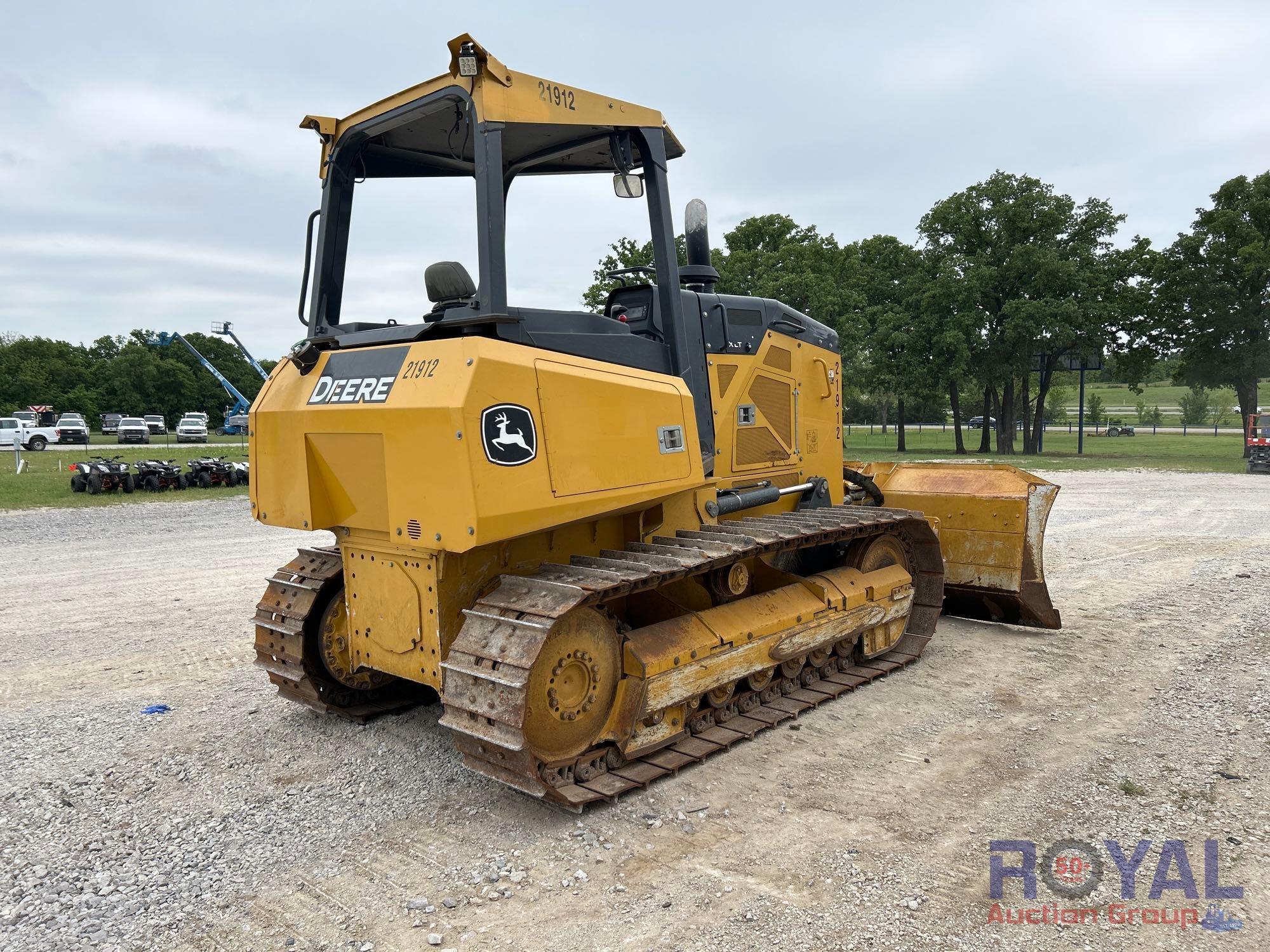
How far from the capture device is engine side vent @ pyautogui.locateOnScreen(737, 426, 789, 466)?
6.30 m

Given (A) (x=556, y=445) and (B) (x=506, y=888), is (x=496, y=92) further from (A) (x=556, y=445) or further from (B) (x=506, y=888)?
(B) (x=506, y=888)

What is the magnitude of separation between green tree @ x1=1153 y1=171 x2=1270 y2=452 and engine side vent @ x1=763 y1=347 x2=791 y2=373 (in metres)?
31.3

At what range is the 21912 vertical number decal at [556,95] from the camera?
456 cm

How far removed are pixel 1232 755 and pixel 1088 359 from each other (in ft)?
110

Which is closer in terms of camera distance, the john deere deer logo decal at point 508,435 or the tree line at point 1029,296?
the john deere deer logo decal at point 508,435

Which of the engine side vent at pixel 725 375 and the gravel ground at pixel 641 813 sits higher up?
the engine side vent at pixel 725 375

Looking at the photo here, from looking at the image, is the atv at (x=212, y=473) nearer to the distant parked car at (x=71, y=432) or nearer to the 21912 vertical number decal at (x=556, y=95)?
the 21912 vertical number decal at (x=556, y=95)

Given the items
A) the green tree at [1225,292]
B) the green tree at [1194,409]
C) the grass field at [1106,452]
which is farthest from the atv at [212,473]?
the green tree at [1194,409]

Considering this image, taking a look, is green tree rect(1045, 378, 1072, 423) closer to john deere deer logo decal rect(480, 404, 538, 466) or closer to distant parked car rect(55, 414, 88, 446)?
distant parked car rect(55, 414, 88, 446)

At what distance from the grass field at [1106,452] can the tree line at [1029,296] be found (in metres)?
2.40

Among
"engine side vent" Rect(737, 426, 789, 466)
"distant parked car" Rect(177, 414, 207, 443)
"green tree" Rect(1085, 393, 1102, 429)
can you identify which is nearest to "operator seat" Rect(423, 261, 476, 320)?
"engine side vent" Rect(737, 426, 789, 466)

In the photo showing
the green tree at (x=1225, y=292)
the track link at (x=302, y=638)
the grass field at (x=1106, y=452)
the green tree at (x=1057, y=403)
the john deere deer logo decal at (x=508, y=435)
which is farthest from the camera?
the green tree at (x=1057, y=403)

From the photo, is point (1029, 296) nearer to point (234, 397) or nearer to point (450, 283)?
point (450, 283)

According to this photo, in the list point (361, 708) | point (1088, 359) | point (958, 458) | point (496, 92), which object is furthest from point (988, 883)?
point (1088, 359)
